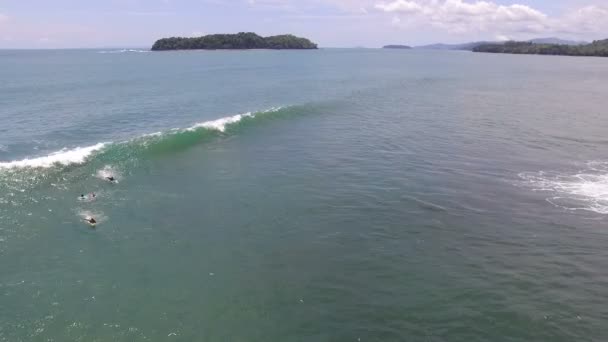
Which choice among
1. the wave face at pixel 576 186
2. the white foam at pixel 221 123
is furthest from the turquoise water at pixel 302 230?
the white foam at pixel 221 123

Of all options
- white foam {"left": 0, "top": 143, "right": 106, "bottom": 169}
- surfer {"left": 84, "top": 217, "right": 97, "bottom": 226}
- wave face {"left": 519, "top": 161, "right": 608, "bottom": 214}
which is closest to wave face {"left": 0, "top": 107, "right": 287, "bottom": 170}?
white foam {"left": 0, "top": 143, "right": 106, "bottom": 169}

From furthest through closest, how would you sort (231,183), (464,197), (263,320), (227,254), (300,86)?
(300,86) < (231,183) < (464,197) < (227,254) < (263,320)

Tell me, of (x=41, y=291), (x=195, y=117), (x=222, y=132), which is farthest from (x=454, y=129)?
(x=41, y=291)

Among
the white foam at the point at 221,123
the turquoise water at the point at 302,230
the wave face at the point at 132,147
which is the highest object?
the white foam at the point at 221,123

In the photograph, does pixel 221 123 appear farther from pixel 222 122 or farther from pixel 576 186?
pixel 576 186

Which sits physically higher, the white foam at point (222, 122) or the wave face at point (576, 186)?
the white foam at point (222, 122)

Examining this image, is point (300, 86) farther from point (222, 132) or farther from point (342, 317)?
point (342, 317)

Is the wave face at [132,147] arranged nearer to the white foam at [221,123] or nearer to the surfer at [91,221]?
the white foam at [221,123]
